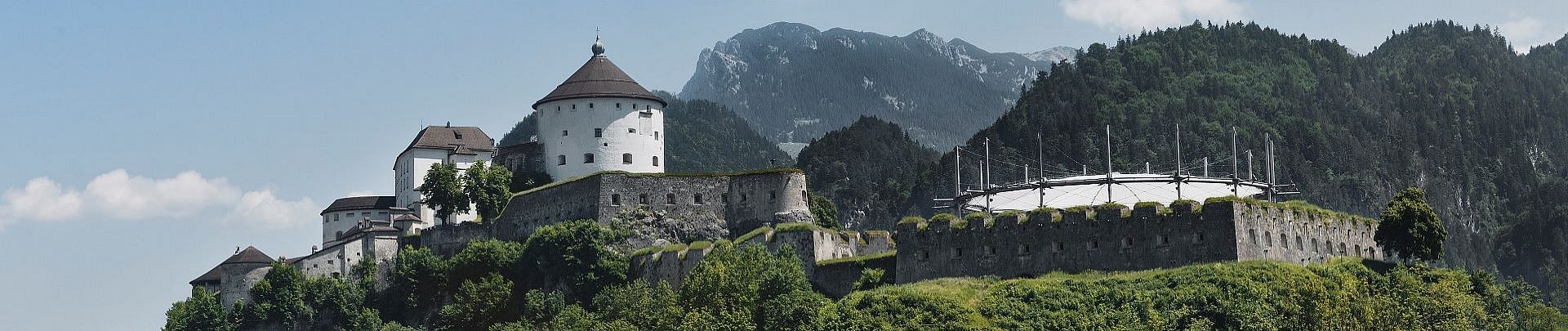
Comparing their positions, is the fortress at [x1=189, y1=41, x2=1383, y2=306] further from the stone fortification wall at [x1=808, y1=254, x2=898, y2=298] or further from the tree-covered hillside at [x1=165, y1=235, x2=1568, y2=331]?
the tree-covered hillside at [x1=165, y1=235, x2=1568, y2=331]

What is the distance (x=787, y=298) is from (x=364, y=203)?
2084 inches

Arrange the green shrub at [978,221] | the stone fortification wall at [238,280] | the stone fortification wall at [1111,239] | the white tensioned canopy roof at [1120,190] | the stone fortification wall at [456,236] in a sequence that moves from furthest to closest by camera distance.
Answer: the stone fortification wall at [238,280]
the stone fortification wall at [456,236]
the white tensioned canopy roof at [1120,190]
the green shrub at [978,221]
the stone fortification wall at [1111,239]

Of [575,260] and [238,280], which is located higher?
[575,260]

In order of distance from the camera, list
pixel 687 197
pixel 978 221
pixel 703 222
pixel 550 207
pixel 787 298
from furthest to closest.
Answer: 1. pixel 550 207
2. pixel 687 197
3. pixel 703 222
4. pixel 978 221
5. pixel 787 298

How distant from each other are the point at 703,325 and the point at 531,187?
3515 cm

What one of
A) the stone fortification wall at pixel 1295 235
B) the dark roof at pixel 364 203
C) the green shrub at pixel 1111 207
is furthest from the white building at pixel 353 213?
the stone fortification wall at pixel 1295 235

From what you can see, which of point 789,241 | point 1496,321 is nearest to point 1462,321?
point 1496,321

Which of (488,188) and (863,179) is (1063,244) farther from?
(863,179)

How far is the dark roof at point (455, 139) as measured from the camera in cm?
13625

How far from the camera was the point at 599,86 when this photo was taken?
130 m

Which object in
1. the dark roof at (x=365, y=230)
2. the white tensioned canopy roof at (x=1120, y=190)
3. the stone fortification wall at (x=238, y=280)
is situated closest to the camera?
the white tensioned canopy roof at (x=1120, y=190)

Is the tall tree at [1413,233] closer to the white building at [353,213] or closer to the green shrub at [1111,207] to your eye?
the green shrub at [1111,207]

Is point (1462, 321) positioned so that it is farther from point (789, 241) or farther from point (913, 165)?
point (913, 165)

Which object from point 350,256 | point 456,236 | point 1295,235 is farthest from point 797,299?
point 350,256
